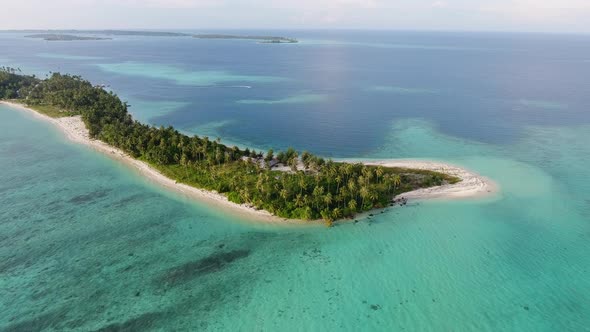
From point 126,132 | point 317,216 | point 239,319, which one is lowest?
point 239,319

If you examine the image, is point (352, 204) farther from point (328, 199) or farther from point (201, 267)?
point (201, 267)

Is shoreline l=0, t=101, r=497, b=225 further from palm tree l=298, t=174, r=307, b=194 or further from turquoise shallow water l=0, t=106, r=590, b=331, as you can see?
palm tree l=298, t=174, r=307, b=194

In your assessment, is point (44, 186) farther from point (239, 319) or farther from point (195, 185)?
point (239, 319)

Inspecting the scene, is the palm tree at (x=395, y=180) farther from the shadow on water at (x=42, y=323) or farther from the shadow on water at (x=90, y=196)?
the shadow on water at (x=90, y=196)

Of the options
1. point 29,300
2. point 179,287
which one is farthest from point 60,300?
point 179,287

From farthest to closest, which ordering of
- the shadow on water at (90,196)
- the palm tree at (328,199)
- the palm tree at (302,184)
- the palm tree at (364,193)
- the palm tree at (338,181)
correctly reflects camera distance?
the shadow on water at (90,196), the palm tree at (338,181), the palm tree at (302,184), the palm tree at (364,193), the palm tree at (328,199)

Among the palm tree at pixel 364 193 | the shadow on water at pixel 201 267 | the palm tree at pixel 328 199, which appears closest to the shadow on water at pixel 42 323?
the shadow on water at pixel 201 267
